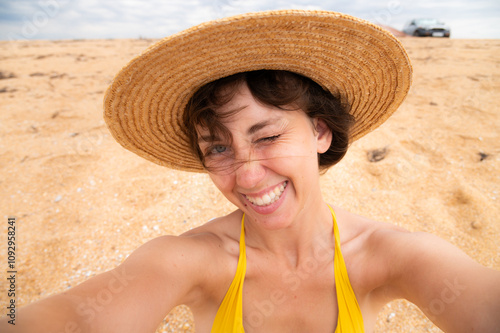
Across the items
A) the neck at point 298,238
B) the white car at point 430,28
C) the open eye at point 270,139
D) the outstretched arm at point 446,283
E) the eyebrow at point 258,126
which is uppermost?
the eyebrow at point 258,126

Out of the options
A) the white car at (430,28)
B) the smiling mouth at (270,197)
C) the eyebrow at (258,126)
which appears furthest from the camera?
the white car at (430,28)

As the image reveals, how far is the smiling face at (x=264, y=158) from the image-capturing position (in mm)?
1362

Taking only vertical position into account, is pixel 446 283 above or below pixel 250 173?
below

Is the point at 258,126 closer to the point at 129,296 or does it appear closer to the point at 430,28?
the point at 129,296

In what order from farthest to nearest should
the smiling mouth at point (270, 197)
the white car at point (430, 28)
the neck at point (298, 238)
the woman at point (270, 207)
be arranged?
the white car at point (430, 28) < the neck at point (298, 238) < the smiling mouth at point (270, 197) < the woman at point (270, 207)

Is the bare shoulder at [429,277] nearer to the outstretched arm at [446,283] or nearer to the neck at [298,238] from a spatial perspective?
the outstretched arm at [446,283]

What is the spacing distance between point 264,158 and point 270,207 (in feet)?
0.92

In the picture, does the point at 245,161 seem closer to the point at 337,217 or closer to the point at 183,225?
the point at 337,217

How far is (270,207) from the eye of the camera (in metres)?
1.52

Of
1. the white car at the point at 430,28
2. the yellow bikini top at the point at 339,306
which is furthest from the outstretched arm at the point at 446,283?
the white car at the point at 430,28

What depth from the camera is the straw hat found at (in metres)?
1.15

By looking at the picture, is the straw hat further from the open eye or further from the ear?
the open eye

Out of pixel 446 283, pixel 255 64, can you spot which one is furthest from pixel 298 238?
pixel 255 64

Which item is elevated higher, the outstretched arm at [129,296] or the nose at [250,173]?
the nose at [250,173]
